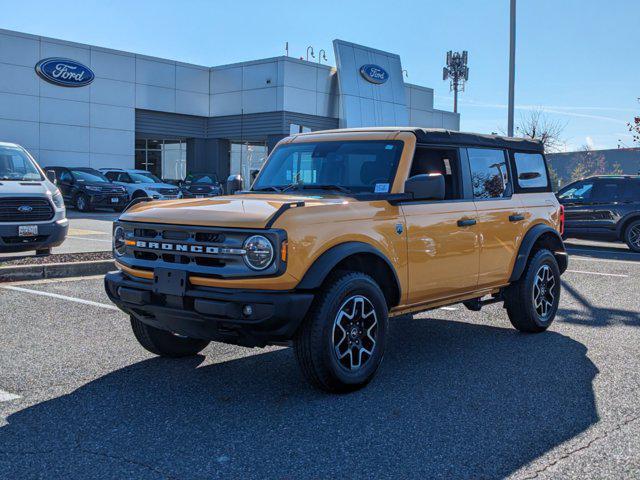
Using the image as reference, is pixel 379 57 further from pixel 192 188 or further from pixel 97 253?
pixel 97 253

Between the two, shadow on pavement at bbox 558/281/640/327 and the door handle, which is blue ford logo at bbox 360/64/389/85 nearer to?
shadow on pavement at bbox 558/281/640/327

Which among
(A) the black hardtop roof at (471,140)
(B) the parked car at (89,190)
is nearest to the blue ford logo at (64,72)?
(B) the parked car at (89,190)

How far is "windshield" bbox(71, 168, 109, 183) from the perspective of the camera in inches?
997

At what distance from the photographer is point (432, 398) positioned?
15.7ft

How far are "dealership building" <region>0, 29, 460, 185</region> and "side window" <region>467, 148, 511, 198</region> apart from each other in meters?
27.7

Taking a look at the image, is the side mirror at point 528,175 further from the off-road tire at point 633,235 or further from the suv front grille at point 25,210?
the off-road tire at point 633,235

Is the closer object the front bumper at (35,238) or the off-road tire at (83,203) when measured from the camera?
the front bumper at (35,238)

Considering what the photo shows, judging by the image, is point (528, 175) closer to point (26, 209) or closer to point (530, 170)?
point (530, 170)

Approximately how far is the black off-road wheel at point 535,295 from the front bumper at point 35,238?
6970 millimetres

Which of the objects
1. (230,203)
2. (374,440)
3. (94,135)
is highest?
(94,135)

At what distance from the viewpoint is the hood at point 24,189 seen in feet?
33.8

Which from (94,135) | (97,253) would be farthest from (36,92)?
(97,253)

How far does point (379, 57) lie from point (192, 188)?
53.4 ft

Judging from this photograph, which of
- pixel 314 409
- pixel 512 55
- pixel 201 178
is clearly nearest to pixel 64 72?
pixel 201 178
